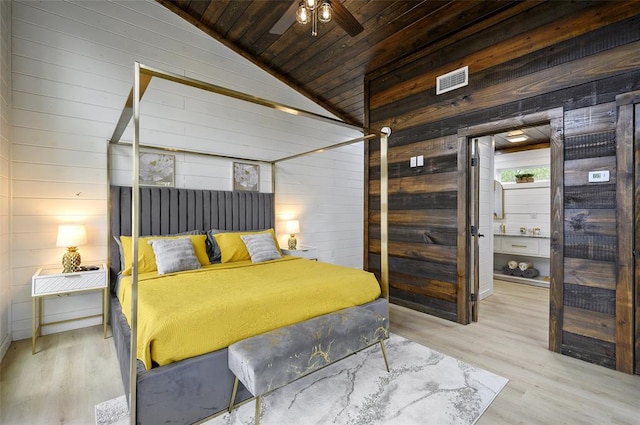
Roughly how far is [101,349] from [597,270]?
14.1 feet

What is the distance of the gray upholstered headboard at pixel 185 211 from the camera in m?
3.29

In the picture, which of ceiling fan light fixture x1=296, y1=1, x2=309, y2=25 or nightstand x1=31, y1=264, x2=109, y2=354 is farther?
nightstand x1=31, y1=264, x2=109, y2=354

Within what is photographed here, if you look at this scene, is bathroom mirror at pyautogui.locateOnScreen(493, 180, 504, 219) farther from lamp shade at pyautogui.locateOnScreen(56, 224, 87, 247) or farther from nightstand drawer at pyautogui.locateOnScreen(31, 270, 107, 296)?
lamp shade at pyautogui.locateOnScreen(56, 224, 87, 247)

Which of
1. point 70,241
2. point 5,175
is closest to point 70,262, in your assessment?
point 70,241

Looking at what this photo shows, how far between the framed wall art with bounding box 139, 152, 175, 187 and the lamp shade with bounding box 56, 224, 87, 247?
0.85m

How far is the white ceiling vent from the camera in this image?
10.7 ft

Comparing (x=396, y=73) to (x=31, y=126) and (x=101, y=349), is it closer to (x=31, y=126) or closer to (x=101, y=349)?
(x=31, y=126)

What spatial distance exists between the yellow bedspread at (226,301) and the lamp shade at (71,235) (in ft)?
2.55

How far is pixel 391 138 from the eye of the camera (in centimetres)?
403

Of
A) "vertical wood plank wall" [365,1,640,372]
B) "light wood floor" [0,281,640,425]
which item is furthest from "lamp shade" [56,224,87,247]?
"vertical wood plank wall" [365,1,640,372]

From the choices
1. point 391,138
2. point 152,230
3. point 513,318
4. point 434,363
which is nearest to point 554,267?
point 513,318

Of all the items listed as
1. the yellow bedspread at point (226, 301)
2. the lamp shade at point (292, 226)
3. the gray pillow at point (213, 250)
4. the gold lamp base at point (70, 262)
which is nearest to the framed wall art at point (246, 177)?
the lamp shade at point (292, 226)

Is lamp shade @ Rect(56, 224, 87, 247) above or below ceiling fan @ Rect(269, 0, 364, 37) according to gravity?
below

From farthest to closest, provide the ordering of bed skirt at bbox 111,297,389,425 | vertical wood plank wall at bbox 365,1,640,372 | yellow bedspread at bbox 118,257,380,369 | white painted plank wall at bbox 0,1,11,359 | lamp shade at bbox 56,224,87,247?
lamp shade at bbox 56,224,87,247 → white painted plank wall at bbox 0,1,11,359 → vertical wood plank wall at bbox 365,1,640,372 → yellow bedspread at bbox 118,257,380,369 → bed skirt at bbox 111,297,389,425
